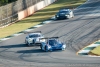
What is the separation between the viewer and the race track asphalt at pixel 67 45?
3136 centimetres

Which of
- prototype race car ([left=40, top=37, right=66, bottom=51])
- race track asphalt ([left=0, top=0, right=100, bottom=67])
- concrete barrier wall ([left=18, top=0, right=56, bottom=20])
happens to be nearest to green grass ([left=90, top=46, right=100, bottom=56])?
race track asphalt ([left=0, top=0, right=100, bottom=67])

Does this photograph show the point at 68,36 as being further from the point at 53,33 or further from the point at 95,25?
the point at 95,25

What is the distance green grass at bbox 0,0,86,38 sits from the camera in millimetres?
53950

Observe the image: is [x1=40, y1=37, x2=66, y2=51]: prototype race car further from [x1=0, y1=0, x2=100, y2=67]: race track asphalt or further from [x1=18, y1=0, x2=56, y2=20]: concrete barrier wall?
[x1=18, y1=0, x2=56, y2=20]: concrete barrier wall

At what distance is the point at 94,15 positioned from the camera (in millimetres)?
61469

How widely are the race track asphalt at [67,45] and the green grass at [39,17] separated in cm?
315

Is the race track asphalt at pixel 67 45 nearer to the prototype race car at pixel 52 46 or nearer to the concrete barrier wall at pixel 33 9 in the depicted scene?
the prototype race car at pixel 52 46

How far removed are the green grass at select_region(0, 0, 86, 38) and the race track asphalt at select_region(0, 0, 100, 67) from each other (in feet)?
10.3

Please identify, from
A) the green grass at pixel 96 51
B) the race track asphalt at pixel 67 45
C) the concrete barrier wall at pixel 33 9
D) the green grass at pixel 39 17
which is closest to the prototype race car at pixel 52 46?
the race track asphalt at pixel 67 45

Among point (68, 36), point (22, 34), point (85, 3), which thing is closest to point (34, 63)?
point (68, 36)

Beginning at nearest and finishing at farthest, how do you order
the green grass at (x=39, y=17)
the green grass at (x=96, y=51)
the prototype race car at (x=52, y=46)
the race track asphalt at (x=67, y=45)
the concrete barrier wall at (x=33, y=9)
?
1. the race track asphalt at (x=67, y=45)
2. the green grass at (x=96, y=51)
3. the prototype race car at (x=52, y=46)
4. the green grass at (x=39, y=17)
5. the concrete barrier wall at (x=33, y=9)

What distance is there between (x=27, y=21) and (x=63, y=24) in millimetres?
7589

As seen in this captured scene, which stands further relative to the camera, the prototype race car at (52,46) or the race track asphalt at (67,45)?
the prototype race car at (52,46)

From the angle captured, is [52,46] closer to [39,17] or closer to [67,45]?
[67,45]
